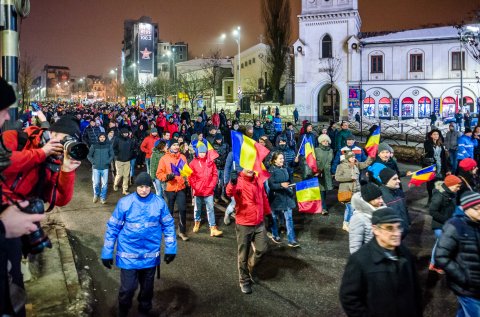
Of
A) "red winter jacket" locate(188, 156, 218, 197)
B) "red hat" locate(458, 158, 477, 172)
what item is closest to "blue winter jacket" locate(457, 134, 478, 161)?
"red hat" locate(458, 158, 477, 172)

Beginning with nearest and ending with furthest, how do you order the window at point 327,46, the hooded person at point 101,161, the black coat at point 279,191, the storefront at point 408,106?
the black coat at point 279,191, the hooded person at point 101,161, the storefront at point 408,106, the window at point 327,46

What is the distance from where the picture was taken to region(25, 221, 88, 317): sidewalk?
5536 millimetres

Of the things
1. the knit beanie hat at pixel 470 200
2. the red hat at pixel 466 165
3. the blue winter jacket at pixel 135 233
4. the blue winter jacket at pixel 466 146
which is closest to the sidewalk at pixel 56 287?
the blue winter jacket at pixel 135 233

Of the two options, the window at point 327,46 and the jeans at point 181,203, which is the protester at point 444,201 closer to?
the jeans at point 181,203

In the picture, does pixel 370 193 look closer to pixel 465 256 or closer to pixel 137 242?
pixel 465 256

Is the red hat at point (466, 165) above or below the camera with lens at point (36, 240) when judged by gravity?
above

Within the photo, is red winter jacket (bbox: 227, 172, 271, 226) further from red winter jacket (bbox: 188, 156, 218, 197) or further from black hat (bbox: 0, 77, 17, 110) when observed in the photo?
black hat (bbox: 0, 77, 17, 110)

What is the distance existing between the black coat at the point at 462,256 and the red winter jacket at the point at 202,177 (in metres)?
5.60

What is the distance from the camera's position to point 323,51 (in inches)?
1773

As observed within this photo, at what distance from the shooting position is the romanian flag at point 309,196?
877cm

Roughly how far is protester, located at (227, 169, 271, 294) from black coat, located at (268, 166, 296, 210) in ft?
4.32

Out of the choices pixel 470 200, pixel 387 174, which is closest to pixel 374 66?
pixel 387 174

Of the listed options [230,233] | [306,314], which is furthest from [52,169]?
[230,233]

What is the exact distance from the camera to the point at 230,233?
933 centimetres
